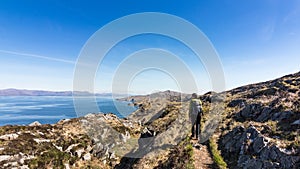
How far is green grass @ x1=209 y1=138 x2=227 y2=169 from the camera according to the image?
1352 centimetres

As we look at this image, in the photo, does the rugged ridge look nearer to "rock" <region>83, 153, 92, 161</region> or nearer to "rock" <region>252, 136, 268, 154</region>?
Result: "rock" <region>252, 136, 268, 154</region>

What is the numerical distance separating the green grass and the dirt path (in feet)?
1.35

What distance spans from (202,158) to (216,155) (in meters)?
1.32

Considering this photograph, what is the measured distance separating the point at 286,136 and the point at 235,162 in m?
4.71

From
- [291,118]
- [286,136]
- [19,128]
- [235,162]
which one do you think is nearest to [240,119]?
[291,118]

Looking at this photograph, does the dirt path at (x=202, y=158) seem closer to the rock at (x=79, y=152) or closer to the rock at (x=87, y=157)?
the rock at (x=87, y=157)

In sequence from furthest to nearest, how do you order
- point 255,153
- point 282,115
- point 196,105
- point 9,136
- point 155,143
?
1. point 9,136
2. point 155,143
3. point 282,115
4. point 196,105
5. point 255,153

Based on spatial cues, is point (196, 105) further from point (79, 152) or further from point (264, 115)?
point (79, 152)

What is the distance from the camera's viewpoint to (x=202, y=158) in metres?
15.0

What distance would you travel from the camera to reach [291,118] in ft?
59.9

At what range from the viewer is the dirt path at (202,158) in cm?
1371

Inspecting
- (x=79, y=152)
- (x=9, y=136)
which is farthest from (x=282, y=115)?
(x=9, y=136)

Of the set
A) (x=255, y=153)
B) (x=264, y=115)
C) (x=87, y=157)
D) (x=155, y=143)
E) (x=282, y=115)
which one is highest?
(x=282, y=115)

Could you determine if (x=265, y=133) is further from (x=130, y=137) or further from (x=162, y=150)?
(x=130, y=137)
